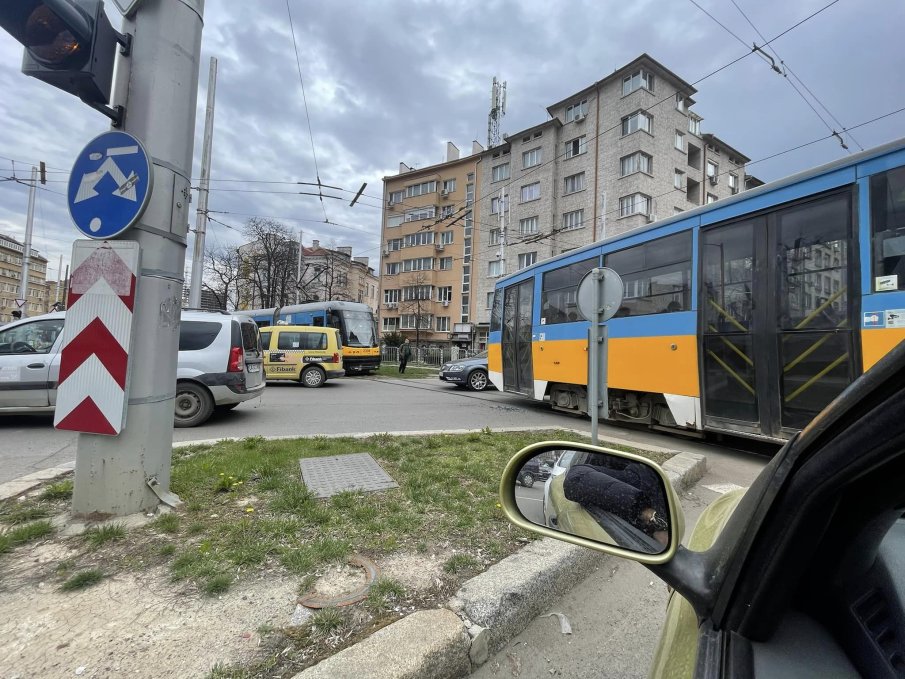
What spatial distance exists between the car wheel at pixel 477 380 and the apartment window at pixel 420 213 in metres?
29.6

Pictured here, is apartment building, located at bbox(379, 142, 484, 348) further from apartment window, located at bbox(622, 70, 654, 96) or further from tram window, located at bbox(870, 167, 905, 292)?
tram window, located at bbox(870, 167, 905, 292)

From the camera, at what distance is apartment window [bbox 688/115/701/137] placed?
32.0 m

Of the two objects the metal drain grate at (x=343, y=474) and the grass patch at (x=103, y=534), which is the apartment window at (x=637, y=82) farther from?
the grass patch at (x=103, y=534)

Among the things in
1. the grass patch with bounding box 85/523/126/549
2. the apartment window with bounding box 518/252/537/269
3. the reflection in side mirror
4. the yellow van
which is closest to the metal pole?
the yellow van

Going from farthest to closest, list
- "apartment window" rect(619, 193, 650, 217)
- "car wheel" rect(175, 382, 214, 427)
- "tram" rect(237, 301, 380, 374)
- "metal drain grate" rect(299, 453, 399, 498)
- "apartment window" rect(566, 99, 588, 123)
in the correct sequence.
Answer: "apartment window" rect(566, 99, 588, 123)
"apartment window" rect(619, 193, 650, 217)
"tram" rect(237, 301, 380, 374)
"car wheel" rect(175, 382, 214, 427)
"metal drain grate" rect(299, 453, 399, 498)

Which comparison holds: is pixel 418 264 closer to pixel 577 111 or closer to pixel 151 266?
pixel 577 111

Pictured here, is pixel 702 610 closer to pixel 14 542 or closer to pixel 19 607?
pixel 19 607

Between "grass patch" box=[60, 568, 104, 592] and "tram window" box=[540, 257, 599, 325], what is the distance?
796 cm

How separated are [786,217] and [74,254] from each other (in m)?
7.28

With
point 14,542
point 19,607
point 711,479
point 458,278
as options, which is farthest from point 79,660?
point 458,278

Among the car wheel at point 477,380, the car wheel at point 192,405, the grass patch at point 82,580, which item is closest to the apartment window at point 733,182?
the car wheel at point 477,380

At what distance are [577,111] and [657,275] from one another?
30.2 meters

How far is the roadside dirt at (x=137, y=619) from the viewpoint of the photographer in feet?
6.10

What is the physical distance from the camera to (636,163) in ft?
92.5
